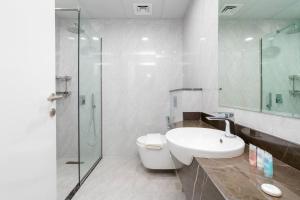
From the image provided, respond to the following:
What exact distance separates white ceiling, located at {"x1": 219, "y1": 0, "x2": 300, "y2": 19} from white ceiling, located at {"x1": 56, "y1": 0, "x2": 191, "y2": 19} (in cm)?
136

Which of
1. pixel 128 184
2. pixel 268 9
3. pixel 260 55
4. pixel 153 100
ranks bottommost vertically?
pixel 128 184

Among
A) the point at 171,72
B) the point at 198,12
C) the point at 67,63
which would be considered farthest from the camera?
the point at 171,72

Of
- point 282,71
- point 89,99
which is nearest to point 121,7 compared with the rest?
point 89,99

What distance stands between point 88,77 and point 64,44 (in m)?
0.86

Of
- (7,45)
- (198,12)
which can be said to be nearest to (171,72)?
(198,12)

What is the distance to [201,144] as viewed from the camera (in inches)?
44.9

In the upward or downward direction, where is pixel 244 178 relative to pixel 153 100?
downward

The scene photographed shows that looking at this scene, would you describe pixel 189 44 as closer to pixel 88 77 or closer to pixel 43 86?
pixel 88 77

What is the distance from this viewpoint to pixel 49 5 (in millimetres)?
954

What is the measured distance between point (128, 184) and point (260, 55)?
6.06 feet

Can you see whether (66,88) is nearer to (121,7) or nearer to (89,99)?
(89,99)

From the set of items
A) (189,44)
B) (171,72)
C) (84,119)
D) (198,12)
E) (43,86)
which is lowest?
(84,119)

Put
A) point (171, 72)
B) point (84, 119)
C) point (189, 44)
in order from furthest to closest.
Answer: point (171, 72)
point (189, 44)
point (84, 119)

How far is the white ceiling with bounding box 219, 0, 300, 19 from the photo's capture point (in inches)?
31.1
